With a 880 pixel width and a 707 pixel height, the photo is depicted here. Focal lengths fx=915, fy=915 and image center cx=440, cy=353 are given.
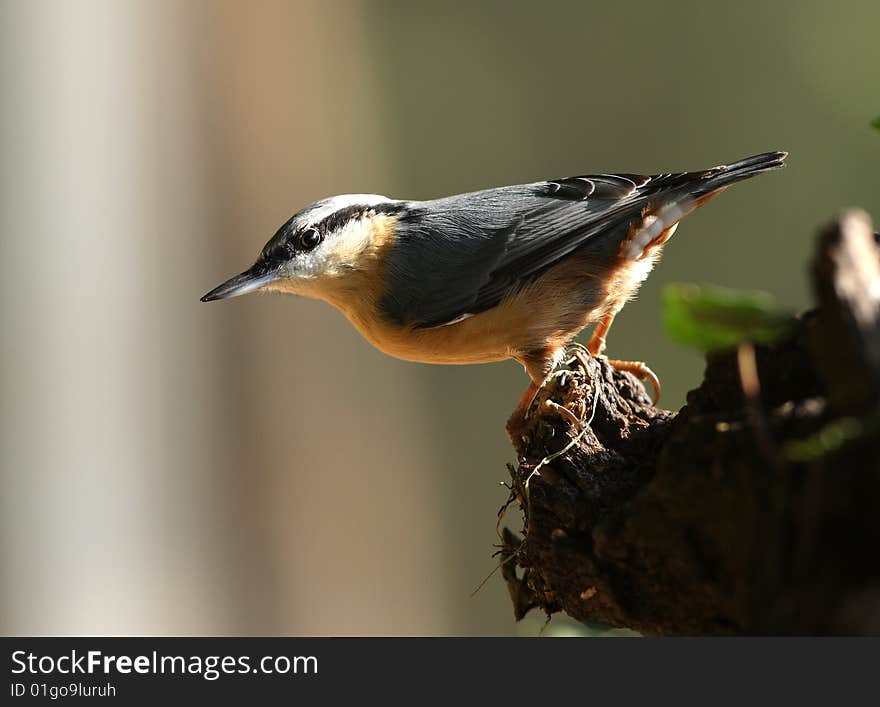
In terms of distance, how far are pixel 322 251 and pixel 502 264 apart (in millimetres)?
496

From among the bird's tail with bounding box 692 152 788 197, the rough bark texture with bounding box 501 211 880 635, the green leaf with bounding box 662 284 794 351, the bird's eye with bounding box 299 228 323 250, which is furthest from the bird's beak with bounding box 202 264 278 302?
the green leaf with bounding box 662 284 794 351

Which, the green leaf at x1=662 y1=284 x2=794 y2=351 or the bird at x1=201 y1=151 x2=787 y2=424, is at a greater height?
the bird at x1=201 y1=151 x2=787 y2=424

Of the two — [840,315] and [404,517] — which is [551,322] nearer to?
[840,315]

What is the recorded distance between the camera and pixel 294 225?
2453mm

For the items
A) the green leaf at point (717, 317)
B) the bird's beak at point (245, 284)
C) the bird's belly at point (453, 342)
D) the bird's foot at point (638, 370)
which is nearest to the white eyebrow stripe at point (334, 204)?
the bird's beak at point (245, 284)

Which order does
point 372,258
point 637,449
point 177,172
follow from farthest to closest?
point 177,172 < point 372,258 < point 637,449

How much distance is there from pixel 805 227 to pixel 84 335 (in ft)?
12.1

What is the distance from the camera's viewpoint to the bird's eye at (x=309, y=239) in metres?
2.45

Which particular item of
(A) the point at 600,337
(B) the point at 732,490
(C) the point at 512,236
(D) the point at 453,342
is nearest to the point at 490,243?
(C) the point at 512,236

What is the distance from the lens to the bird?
2.34 m

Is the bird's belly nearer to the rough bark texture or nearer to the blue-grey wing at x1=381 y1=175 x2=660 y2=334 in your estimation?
the blue-grey wing at x1=381 y1=175 x2=660 y2=334

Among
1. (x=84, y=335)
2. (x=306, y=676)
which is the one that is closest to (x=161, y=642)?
(x=306, y=676)

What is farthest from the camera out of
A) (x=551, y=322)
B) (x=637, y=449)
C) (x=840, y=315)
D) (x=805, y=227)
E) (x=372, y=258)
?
(x=805, y=227)

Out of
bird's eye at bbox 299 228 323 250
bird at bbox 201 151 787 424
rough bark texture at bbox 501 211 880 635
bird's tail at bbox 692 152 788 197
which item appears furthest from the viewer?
bird's eye at bbox 299 228 323 250
